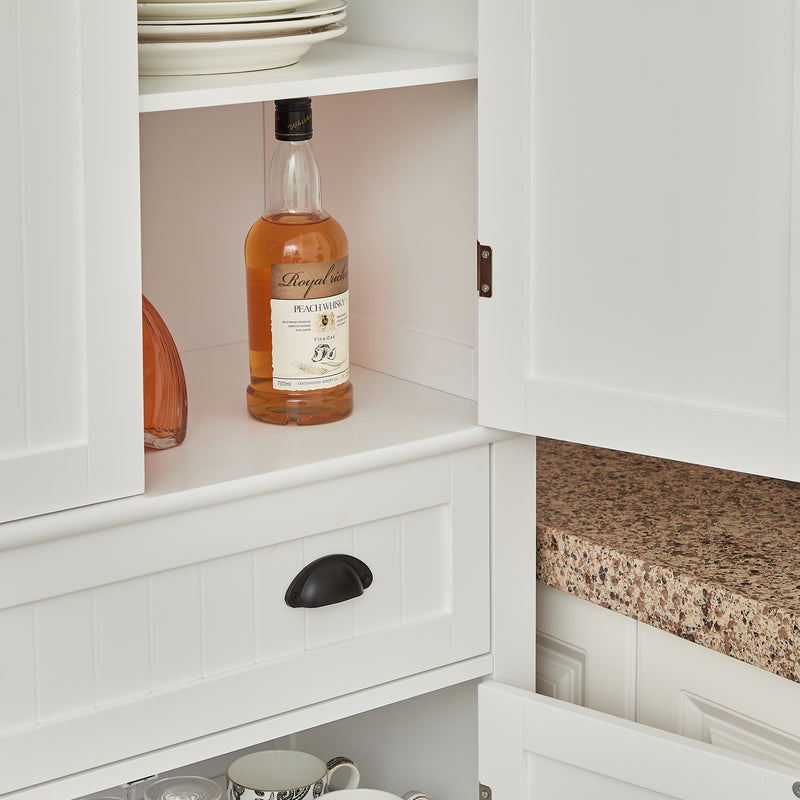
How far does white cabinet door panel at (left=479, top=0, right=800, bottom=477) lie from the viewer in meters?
0.92

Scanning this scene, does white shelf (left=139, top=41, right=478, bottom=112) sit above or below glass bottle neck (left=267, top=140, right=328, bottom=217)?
above

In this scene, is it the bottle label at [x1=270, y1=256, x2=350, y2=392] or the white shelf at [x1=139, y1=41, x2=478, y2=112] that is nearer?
the white shelf at [x1=139, y1=41, x2=478, y2=112]

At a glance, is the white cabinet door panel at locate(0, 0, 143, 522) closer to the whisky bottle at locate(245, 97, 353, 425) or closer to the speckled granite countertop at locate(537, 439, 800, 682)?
the whisky bottle at locate(245, 97, 353, 425)

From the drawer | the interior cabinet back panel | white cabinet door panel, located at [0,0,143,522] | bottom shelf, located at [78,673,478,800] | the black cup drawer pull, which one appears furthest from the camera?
bottom shelf, located at [78,673,478,800]

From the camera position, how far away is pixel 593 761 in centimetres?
114

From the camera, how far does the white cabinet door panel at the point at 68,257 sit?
0.86 metres

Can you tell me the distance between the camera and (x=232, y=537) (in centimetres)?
103

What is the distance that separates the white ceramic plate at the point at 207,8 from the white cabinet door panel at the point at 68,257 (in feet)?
0.34

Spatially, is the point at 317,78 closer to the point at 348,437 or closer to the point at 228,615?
the point at 348,437

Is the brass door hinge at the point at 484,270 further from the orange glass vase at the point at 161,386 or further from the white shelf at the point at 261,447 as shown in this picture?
the orange glass vase at the point at 161,386

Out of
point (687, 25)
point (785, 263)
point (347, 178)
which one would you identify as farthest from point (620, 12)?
point (347, 178)

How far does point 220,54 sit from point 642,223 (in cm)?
37

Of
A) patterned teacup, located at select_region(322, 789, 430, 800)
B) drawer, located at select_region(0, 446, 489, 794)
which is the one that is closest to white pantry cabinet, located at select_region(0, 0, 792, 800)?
drawer, located at select_region(0, 446, 489, 794)

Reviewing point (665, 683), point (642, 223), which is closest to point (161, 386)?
point (642, 223)
